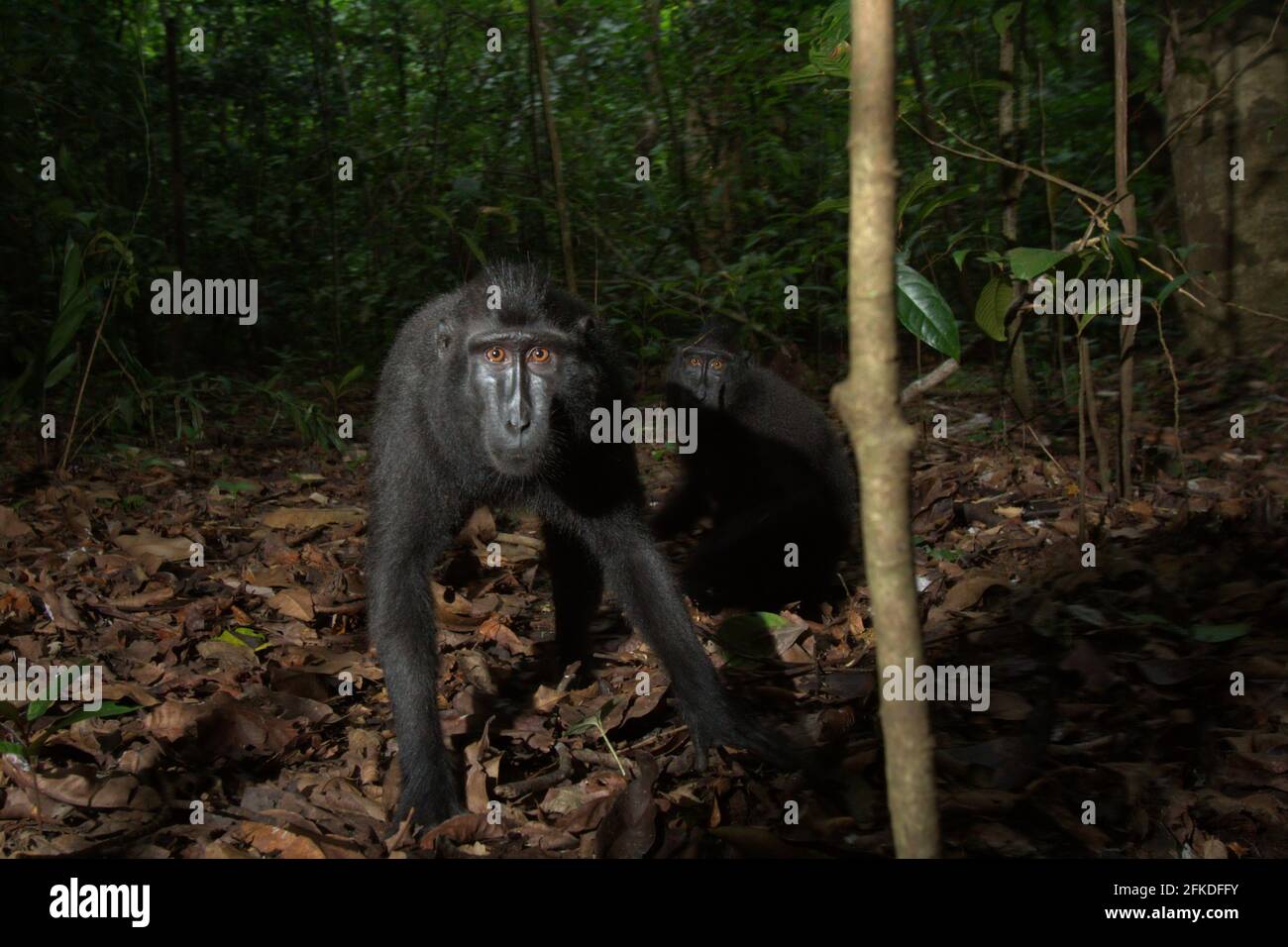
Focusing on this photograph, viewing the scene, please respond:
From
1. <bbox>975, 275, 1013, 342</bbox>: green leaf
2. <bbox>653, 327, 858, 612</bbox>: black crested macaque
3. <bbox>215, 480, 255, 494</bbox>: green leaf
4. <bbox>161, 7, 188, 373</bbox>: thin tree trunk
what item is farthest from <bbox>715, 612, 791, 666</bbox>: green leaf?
<bbox>161, 7, 188, 373</bbox>: thin tree trunk

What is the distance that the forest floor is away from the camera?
3250 millimetres

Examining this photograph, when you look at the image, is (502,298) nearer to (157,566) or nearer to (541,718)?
(541,718)

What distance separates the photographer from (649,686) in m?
4.62

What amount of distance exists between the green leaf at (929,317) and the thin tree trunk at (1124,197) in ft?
5.68

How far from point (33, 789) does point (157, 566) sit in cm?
252

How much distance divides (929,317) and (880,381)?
2034 millimetres

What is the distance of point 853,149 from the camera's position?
1638mm

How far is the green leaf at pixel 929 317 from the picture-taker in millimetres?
3527

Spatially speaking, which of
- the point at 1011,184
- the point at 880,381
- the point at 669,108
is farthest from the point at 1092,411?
the point at 669,108

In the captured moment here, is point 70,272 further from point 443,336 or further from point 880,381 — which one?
point 880,381

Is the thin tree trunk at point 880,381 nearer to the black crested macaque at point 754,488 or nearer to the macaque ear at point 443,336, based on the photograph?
the macaque ear at point 443,336

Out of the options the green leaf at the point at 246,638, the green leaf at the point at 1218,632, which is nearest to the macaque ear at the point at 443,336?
the green leaf at the point at 246,638

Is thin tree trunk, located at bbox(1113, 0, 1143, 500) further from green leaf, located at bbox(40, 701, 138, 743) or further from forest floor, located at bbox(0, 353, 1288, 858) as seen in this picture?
green leaf, located at bbox(40, 701, 138, 743)
